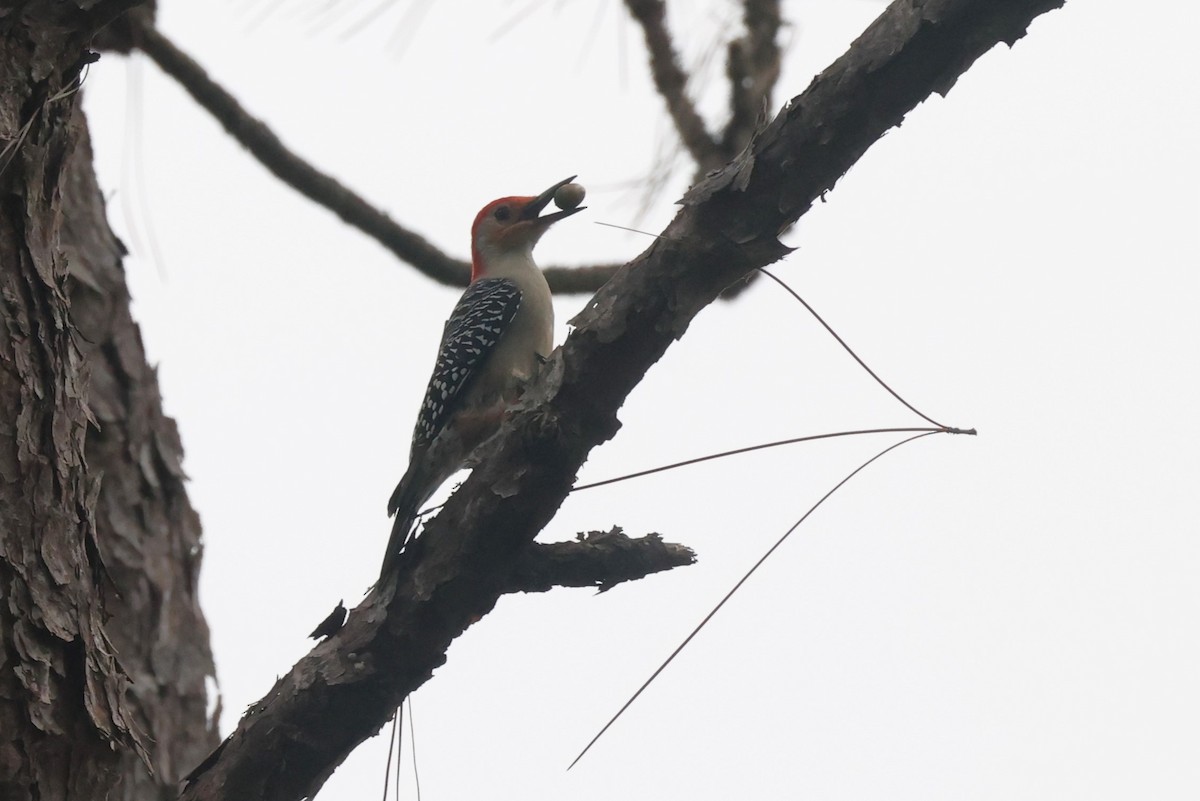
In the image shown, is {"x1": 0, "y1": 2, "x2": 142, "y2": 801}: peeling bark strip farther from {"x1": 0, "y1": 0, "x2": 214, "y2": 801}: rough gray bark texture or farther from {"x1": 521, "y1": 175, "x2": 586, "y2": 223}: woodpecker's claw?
{"x1": 521, "y1": 175, "x2": 586, "y2": 223}: woodpecker's claw

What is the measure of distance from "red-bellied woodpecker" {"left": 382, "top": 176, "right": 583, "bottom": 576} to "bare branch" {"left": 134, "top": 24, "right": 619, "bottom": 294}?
1.87 feet

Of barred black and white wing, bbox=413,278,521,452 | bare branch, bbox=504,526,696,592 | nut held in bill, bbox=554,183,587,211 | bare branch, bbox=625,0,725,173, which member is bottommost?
bare branch, bbox=504,526,696,592

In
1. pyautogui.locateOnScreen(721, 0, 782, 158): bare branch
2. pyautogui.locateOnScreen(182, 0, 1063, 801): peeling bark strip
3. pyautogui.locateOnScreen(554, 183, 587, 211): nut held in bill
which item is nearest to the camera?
pyautogui.locateOnScreen(182, 0, 1063, 801): peeling bark strip

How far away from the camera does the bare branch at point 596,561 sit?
Answer: 2.78m

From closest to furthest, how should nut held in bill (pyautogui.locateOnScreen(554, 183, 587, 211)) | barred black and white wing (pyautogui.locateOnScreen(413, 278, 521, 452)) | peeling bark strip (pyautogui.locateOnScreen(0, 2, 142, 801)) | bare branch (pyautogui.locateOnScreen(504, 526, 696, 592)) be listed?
peeling bark strip (pyautogui.locateOnScreen(0, 2, 142, 801)), bare branch (pyautogui.locateOnScreen(504, 526, 696, 592)), barred black and white wing (pyautogui.locateOnScreen(413, 278, 521, 452)), nut held in bill (pyautogui.locateOnScreen(554, 183, 587, 211))

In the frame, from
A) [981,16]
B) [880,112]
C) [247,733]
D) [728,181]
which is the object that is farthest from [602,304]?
[247,733]

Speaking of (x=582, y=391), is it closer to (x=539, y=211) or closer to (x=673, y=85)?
(x=673, y=85)

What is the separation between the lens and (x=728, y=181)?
246 centimetres

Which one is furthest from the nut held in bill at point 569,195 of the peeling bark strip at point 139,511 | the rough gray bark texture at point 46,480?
the rough gray bark texture at point 46,480

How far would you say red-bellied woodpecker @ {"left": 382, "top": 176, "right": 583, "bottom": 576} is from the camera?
15.8ft

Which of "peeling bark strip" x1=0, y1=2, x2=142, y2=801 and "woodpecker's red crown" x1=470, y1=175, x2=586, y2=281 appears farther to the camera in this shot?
"woodpecker's red crown" x1=470, y1=175, x2=586, y2=281

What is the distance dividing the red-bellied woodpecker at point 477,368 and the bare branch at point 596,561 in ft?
6.13

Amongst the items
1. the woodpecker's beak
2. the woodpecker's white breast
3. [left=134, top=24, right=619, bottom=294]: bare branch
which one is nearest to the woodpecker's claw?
the woodpecker's beak

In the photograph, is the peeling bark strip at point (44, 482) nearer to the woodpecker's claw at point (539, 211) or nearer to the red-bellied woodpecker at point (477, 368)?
the red-bellied woodpecker at point (477, 368)
